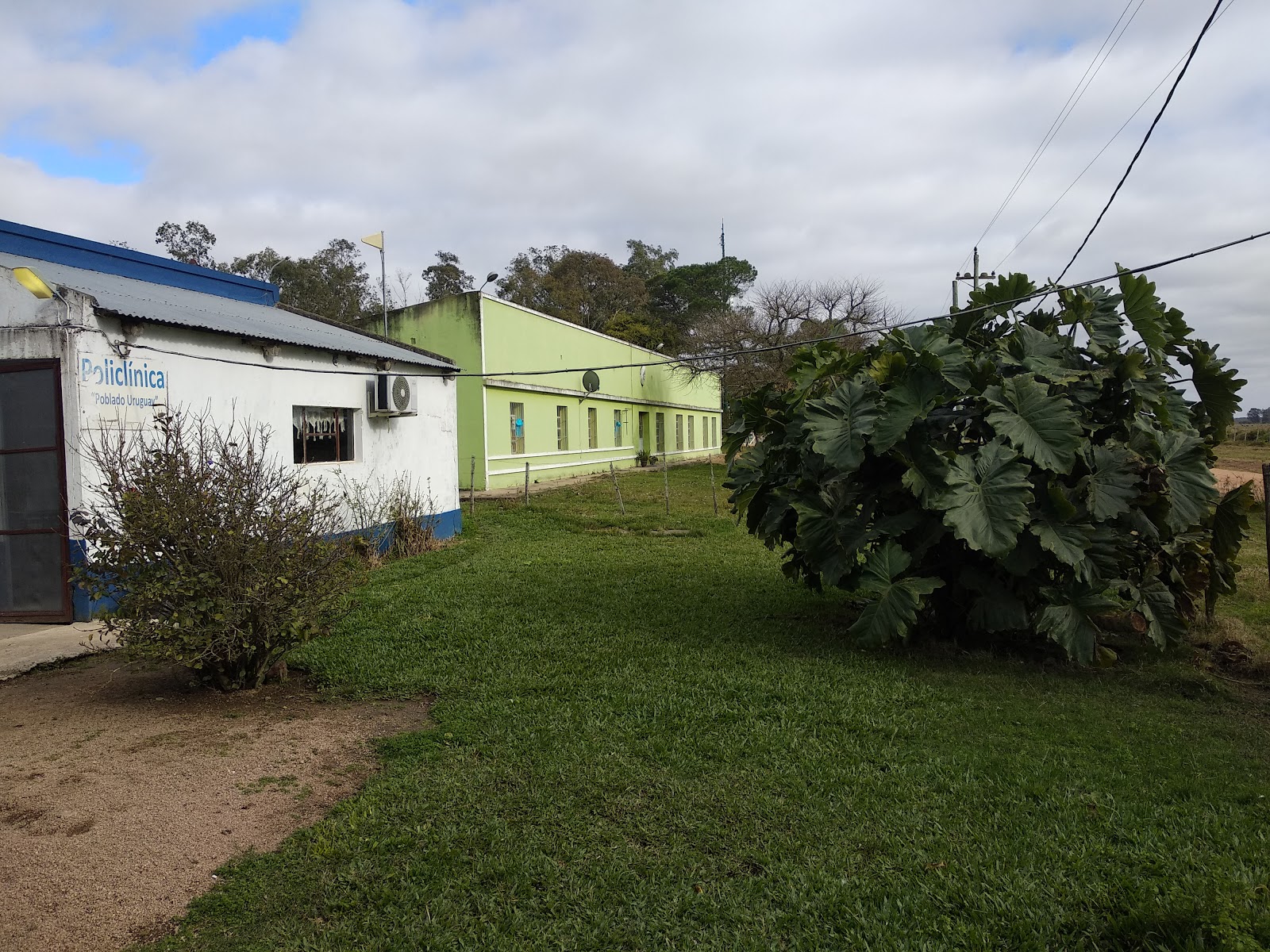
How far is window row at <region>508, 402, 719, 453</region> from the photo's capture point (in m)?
21.9

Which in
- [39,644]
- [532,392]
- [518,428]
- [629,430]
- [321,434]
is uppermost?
[532,392]

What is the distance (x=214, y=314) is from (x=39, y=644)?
13.9 feet

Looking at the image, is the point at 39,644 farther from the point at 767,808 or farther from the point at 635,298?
the point at 635,298

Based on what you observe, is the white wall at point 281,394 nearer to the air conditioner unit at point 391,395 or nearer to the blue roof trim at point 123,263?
the air conditioner unit at point 391,395

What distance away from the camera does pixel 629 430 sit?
30609 millimetres

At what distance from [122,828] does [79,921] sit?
2.46ft

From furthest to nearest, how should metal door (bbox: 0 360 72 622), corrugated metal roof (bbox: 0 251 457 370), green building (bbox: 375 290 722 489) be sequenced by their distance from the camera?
green building (bbox: 375 290 722 489)
corrugated metal roof (bbox: 0 251 457 370)
metal door (bbox: 0 360 72 622)

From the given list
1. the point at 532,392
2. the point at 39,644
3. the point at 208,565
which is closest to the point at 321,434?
the point at 39,644

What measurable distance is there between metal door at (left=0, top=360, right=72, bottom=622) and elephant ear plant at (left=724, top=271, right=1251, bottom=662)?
6.38 m

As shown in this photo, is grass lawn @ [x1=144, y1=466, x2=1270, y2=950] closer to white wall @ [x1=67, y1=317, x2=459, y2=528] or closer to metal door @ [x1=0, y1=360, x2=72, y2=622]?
metal door @ [x1=0, y1=360, x2=72, y2=622]

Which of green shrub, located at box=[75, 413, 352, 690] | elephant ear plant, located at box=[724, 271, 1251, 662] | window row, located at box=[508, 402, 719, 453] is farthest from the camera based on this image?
window row, located at box=[508, 402, 719, 453]

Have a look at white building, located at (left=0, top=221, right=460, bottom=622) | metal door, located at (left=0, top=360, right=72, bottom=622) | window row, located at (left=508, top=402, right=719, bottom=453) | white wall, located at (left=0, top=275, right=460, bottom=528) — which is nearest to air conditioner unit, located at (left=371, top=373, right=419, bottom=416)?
white building, located at (left=0, top=221, right=460, bottom=622)

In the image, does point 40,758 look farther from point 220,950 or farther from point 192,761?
point 220,950

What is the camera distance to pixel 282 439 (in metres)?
9.83
